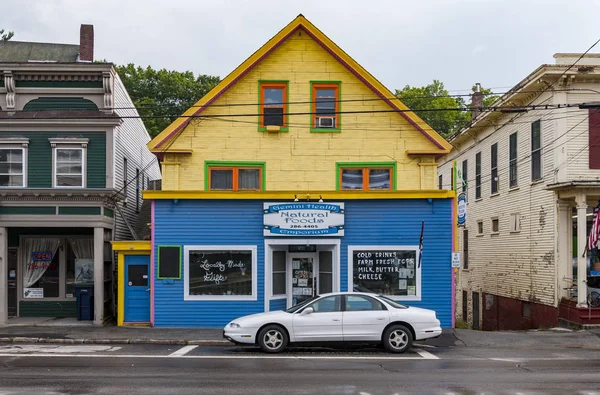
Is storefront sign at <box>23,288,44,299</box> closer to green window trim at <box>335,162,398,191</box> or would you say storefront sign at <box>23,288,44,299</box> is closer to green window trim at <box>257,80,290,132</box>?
green window trim at <box>257,80,290,132</box>

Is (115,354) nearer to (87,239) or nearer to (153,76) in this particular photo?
(87,239)

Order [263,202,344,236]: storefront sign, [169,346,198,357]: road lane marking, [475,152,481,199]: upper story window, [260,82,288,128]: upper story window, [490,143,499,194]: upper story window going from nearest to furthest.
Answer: [169,346,198,357]: road lane marking < [263,202,344,236]: storefront sign < [260,82,288,128]: upper story window < [490,143,499,194]: upper story window < [475,152,481,199]: upper story window

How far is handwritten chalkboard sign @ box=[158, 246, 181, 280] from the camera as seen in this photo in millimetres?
20812

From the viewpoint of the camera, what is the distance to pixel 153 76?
55.9m

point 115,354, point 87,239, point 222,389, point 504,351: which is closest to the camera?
point 222,389

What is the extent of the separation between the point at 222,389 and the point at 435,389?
3.39 meters

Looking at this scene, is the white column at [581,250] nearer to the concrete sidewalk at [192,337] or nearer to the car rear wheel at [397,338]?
the concrete sidewalk at [192,337]

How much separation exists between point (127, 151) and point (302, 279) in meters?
8.07

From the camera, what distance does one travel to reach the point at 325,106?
71.5 ft

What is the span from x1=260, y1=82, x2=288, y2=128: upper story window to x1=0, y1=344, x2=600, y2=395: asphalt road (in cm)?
759

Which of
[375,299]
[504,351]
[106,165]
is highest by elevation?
[106,165]

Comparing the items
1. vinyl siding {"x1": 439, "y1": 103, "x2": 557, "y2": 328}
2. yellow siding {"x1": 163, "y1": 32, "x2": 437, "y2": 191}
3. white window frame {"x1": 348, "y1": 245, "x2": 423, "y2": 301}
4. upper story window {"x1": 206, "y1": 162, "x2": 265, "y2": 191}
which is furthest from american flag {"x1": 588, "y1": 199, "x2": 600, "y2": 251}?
upper story window {"x1": 206, "y1": 162, "x2": 265, "y2": 191}

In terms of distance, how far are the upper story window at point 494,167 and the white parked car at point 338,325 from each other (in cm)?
1540

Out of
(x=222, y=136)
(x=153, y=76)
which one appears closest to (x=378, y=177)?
(x=222, y=136)
